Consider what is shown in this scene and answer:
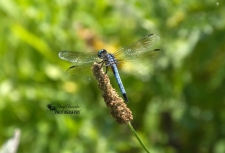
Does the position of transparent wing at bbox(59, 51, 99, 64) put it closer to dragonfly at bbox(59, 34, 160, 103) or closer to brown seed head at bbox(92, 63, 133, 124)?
dragonfly at bbox(59, 34, 160, 103)

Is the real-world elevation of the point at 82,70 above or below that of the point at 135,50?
below

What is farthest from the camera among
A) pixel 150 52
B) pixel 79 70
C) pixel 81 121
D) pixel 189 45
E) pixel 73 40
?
pixel 73 40

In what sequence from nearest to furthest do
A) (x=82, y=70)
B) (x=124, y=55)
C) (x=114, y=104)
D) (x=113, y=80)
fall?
(x=114, y=104)
(x=82, y=70)
(x=124, y=55)
(x=113, y=80)

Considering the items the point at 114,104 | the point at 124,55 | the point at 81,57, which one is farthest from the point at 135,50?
the point at 114,104

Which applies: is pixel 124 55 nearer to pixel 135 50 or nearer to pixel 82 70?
pixel 135 50

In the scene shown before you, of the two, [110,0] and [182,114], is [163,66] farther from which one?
[110,0]

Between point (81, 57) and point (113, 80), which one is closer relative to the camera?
point (81, 57)

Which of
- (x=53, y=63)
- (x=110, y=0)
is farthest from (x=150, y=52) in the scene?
(x=53, y=63)

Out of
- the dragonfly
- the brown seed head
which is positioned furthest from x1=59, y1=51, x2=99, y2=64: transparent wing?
the brown seed head
